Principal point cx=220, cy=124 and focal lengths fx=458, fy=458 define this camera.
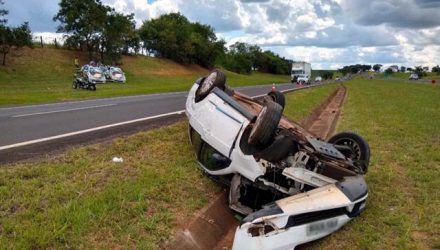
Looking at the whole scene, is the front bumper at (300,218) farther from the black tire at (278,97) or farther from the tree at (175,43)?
the tree at (175,43)

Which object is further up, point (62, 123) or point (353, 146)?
point (353, 146)

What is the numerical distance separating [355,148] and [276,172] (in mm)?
1834

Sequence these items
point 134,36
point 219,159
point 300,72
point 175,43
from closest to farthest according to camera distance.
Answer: point 219,159 < point 134,36 < point 175,43 < point 300,72

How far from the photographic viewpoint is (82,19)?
45531mm

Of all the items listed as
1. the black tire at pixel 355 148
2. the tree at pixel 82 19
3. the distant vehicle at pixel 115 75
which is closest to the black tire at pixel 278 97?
the black tire at pixel 355 148

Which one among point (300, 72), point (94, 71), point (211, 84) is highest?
point (211, 84)

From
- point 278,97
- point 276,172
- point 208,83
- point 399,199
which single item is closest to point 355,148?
point 399,199

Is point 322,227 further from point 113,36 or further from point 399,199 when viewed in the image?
point 113,36

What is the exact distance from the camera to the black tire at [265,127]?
5477 millimetres

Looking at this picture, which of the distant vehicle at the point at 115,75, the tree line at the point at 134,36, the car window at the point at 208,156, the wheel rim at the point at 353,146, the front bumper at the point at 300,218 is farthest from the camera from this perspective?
the tree line at the point at 134,36

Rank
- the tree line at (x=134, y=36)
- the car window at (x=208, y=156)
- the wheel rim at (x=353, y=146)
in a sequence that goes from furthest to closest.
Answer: the tree line at (x=134, y=36)
the wheel rim at (x=353, y=146)
the car window at (x=208, y=156)

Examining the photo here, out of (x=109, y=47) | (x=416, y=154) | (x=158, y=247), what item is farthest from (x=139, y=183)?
(x=109, y=47)

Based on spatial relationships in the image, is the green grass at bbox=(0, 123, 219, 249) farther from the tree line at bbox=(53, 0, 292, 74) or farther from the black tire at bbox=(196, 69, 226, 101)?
the tree line at bbox=(53, 0, 292, 74)

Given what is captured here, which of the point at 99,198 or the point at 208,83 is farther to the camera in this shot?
the point at 208,83
